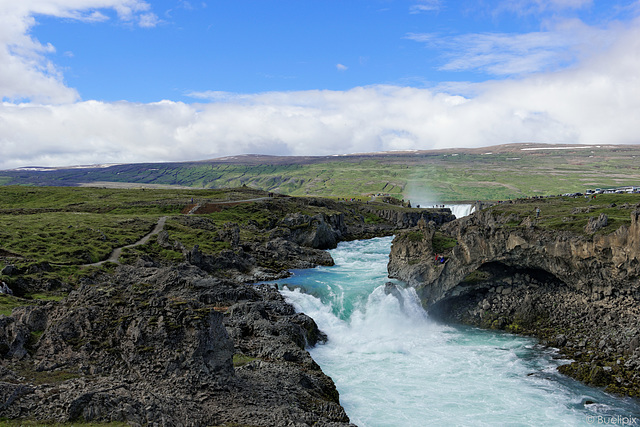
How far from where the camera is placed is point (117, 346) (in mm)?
21797

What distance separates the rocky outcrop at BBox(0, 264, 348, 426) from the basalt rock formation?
76.6 feet

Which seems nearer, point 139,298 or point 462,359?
point 139,298

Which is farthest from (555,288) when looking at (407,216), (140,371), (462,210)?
(462,210)

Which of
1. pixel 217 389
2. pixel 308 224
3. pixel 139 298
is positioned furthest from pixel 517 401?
pixel 308 224

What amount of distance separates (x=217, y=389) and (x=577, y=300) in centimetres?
3691

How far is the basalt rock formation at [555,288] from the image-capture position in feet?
113

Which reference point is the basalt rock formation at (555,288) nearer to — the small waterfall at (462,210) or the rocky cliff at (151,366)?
the rocky cliff at (151,366)

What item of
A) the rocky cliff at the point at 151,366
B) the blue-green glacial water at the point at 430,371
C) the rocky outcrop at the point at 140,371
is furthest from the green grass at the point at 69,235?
the rocky outcrop at the point at 140,371

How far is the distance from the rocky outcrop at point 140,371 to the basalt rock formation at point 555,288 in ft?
76.6

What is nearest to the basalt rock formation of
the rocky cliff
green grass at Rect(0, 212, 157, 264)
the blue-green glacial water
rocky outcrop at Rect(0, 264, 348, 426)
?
the blue-green glacial water

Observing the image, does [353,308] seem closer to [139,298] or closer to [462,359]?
[462,359]

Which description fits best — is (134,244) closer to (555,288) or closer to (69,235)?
(69,235)

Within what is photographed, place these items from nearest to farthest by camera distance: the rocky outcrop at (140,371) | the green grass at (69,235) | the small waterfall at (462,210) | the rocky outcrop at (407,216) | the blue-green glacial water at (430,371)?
1. the rocky outcrop at (140,371)
2. the blue-green glacial water at (430,371)
3. the green grass at (69,235)
4. the rocky outcrop at (407,216)
5. the small waterfall at (462,210)

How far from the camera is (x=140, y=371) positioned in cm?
2066
